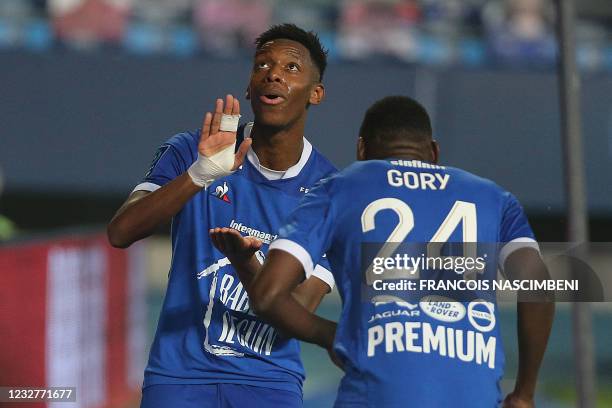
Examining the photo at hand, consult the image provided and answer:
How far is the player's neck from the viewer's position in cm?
454

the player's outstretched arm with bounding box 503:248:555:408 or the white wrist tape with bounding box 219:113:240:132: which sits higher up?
the white wrist tape with bounding box 219:113:240:132

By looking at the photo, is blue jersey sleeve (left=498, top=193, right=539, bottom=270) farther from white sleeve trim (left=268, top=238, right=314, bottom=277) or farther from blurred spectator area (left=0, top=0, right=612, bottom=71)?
blurred spectator area (left=0, top=0, right=612, bottom=71)

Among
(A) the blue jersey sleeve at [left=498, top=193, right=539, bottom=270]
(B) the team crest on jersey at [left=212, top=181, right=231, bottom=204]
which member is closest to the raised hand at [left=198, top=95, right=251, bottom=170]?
(B) the team crest on jersey at [left=212, top=181, right=231, bottom=204]

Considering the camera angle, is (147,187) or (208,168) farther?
(147,187)

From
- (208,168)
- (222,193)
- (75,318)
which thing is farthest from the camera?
(75,318)

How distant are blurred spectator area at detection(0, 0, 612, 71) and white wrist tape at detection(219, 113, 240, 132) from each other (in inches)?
426

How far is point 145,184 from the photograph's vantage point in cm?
422

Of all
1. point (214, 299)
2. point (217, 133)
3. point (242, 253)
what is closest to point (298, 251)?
point (242, 253)

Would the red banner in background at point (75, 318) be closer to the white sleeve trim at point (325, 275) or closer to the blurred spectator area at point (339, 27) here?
the white sleeve trim at point (325, 275)

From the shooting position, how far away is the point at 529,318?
3412 millimetres

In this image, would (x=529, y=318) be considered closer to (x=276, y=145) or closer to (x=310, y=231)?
(x=310, y=231)

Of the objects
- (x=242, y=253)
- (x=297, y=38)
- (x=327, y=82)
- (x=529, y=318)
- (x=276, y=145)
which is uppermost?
(x=327, y=82)

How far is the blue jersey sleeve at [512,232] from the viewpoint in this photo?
3428 mm

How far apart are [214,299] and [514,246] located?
1.35 meters
